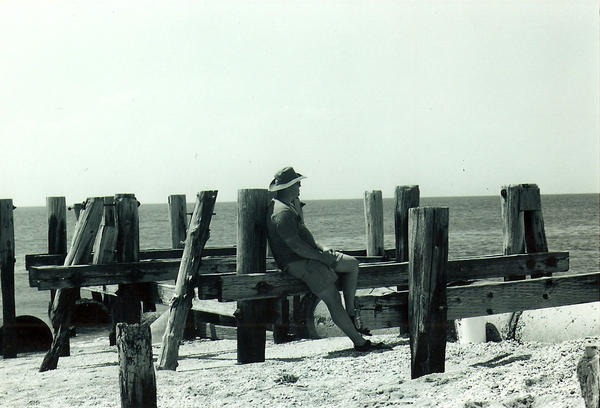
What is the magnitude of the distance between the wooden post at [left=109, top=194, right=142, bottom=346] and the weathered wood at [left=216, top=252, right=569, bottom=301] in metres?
2.28

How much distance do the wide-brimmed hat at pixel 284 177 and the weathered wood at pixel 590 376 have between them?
4.32m

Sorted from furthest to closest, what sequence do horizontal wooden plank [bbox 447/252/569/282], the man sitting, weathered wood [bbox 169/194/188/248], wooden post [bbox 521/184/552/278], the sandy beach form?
weathered wood [bbox 169/194/188/248] → wooden post [bbox 521/184/552/278] → horizontal wooden plank [bbox 447/252/569/282] → the man sitting → the sandy beach

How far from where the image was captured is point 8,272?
12508mm

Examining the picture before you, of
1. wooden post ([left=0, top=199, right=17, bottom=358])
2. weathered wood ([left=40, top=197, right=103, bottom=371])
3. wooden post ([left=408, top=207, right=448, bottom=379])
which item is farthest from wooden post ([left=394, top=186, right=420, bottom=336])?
wooden post ([left=0, top=199, right=17, bottom=358])

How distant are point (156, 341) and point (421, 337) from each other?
677 centimetres

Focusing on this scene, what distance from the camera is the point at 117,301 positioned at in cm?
967

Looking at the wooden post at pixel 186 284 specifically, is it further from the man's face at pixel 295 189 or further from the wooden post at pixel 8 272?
the wooden post at pixel 8 272

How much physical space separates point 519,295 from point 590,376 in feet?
11.3

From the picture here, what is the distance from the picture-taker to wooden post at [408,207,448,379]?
6438mm

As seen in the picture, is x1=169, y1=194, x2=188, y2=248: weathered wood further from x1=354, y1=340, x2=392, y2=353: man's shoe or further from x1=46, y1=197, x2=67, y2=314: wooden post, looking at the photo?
x1=354, y1=340, x2=392, y2=353: man's shoe

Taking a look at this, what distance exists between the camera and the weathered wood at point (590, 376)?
12.2 ft

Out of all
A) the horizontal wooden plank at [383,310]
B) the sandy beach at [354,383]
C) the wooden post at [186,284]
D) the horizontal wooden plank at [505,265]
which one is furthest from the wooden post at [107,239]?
the horizontal wooden plank at [505,265]

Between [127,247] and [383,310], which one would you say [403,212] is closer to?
[127,247]

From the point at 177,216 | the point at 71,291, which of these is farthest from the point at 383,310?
the point at 177,216
